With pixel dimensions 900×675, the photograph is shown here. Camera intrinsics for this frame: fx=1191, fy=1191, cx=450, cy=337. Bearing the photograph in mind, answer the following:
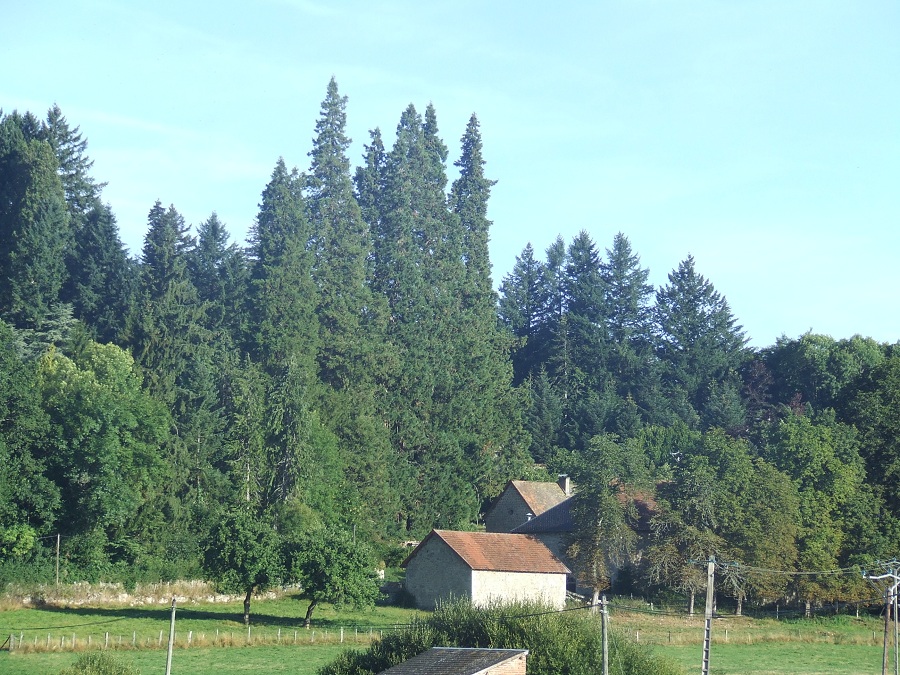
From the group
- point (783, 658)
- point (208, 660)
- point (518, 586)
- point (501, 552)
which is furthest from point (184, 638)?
point (783, 658)

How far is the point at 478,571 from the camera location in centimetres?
6612

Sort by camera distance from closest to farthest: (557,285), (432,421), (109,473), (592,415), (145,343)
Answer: (109,473)
(145,343)
(432,421)
(592,415)
(557,285)

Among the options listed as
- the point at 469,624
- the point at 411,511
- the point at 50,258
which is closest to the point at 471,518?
the point at 411,511

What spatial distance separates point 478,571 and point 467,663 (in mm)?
28358

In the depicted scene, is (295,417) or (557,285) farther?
(557,285)

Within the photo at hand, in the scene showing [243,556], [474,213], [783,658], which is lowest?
[783,658]

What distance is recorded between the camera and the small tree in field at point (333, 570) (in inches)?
2359

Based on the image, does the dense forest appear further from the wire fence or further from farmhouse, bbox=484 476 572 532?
the wire fence

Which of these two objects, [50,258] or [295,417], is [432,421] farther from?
[50,258]

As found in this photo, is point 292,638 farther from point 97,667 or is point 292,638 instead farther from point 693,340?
point 693,340

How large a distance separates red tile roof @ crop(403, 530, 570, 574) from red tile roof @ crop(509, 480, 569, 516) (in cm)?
1383

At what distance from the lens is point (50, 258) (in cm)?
8481

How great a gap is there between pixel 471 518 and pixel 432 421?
8.29m

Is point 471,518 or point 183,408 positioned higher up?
point 183,408
